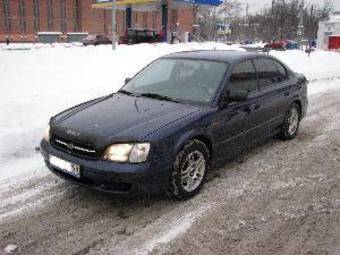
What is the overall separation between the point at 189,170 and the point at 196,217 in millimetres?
566

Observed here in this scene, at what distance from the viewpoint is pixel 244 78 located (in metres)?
5.82

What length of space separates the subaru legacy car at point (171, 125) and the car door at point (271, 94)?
0.05 feet

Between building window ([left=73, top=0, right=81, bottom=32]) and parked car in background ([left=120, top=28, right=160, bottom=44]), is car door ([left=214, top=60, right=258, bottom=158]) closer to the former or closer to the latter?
parked car in background ([left=120, top=28, right=160, bottom=44])

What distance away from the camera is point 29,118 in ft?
25.0

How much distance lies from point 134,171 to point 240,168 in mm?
2112

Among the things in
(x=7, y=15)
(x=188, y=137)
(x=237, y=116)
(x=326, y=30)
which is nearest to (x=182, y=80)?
(x=237, y=116)

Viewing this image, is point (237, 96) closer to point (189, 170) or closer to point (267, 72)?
point (189, 170)

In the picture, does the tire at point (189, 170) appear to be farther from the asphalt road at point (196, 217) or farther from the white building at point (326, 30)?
the white building at point (326, 30)

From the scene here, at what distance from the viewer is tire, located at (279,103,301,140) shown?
7.02 meters

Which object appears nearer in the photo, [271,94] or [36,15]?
[271,94]

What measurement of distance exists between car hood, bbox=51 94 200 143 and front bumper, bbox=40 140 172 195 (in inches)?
10.2

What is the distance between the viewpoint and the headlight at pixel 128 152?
167 inches

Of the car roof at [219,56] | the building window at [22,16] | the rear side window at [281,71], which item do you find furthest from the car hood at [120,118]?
the building window at [22,16]

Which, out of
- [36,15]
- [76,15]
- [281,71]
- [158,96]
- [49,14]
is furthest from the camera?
[76,15]
